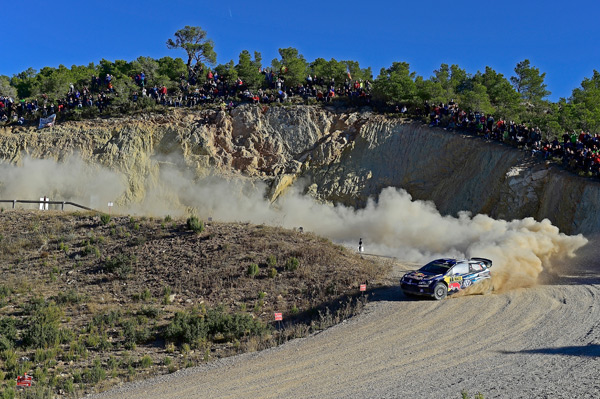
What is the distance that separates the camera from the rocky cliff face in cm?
3547

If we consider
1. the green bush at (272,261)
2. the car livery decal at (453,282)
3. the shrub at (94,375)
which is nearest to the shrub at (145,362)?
the shrub at (94,375)

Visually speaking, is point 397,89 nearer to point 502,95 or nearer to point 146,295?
point 502,95

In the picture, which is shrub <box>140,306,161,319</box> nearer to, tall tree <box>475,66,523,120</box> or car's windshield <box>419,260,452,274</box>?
car's windshield <box>419,260,452,274</box>

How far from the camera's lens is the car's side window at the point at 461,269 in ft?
62.7

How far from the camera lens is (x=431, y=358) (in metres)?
13.1

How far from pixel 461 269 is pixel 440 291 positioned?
52.1 inches

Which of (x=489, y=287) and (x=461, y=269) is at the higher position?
(x=461, y=269)

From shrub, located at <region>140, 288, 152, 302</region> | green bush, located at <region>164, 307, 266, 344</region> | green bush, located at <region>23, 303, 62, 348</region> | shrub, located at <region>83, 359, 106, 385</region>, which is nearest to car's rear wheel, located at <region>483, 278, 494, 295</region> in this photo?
green bush, located at <region>164, 307, 266, 344</region>

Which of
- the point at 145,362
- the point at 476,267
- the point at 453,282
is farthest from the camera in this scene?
the point at 476,267

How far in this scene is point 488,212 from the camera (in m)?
31.6

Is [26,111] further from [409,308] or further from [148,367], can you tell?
[409,308]

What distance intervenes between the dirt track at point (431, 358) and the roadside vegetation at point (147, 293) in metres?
1.69

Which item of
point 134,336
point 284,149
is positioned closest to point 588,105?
point 284,149

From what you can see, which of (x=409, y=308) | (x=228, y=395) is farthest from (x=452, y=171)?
(x=228, y=395)
